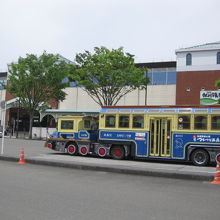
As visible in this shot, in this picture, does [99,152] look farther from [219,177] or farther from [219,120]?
[219,177]

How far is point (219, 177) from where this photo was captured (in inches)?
393

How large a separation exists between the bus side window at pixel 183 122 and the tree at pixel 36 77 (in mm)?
23636

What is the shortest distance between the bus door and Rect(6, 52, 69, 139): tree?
22.8 metres

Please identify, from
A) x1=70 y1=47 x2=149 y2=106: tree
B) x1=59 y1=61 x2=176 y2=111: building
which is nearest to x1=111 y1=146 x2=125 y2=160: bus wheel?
x1=70 y1=47 x2=149 y2=106: tree

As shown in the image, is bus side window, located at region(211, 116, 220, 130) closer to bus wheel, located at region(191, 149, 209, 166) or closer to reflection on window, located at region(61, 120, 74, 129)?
bus wheel, located at region(191, 149, 209, 166)

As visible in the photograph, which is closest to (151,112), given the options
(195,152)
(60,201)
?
(195,152)

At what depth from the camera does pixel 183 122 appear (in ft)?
49.9

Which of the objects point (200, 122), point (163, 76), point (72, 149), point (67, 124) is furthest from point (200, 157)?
point (163, 76)

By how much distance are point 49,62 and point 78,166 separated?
25.1 meters

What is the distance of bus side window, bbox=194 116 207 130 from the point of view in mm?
14791

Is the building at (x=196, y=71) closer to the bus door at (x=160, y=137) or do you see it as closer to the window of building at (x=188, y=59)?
the window of building at (x=188, y=59)

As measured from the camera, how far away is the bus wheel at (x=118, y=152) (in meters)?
16.5

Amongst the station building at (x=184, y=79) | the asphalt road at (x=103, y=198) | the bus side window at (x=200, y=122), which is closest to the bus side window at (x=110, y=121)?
the bus side window at (x=200, y=122)

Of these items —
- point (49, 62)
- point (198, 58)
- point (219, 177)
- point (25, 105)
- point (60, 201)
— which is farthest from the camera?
point (198, 58)
